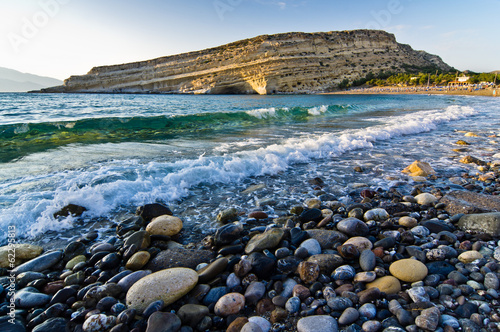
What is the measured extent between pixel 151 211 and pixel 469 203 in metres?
4.31

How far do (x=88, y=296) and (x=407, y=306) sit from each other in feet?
7.97

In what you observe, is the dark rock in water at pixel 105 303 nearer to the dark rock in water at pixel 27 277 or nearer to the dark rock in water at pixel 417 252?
the dark rock in water at pixel 27 277

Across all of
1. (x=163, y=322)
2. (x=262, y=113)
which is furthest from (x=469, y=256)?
(x=262, y=113)

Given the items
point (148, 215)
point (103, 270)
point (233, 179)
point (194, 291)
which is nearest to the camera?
point (194, 291)

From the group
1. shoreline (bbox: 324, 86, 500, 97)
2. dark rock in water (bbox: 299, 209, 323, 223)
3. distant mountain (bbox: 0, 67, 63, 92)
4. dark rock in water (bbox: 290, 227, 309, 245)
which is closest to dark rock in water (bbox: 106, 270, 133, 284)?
Result: dark rock in water (bbox: 290, 227, 309, 245)

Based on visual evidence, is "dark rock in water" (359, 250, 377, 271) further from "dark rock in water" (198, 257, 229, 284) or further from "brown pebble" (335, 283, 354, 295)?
"dark rock in water" (198, 257, 229, 284)

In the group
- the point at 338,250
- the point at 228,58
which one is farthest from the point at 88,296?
the point at 228,58

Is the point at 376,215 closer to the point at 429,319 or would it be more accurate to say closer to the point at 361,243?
the point at 361,243

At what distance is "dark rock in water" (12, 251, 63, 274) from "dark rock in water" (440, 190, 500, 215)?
183 inches

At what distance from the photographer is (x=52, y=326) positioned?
5.80ft

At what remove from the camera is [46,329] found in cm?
175

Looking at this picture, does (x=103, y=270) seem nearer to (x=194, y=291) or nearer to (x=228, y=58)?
(x=194, y=291)

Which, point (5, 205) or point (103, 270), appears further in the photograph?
point (5, 205)

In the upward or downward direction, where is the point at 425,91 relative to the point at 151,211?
upward
